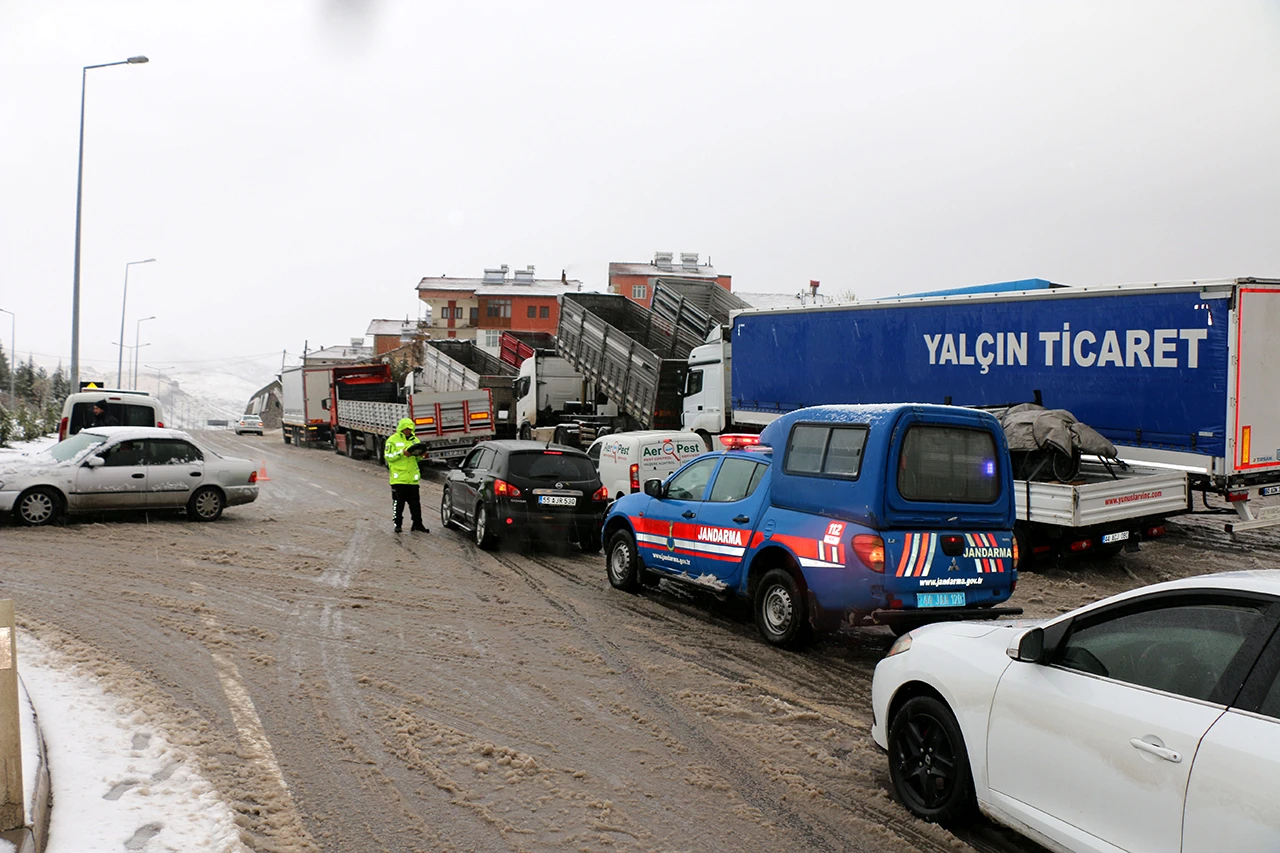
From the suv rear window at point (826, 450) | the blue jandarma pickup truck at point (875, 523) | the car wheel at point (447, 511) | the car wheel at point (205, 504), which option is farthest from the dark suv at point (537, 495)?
the suv rear window at point (826, 450)

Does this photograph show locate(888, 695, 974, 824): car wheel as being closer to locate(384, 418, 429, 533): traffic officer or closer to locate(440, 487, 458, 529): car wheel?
locate(384, 418, 429, 533): traffic officer

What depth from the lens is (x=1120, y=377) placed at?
11.9m

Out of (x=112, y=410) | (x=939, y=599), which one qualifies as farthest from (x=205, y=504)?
(x=939, y=599)

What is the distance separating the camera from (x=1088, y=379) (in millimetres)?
12344

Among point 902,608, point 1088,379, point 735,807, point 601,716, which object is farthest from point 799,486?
point 1088,379

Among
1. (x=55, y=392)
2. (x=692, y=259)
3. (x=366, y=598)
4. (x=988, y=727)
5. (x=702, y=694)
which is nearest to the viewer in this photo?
(x=988, y=727)

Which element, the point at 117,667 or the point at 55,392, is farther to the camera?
the point at 55,392

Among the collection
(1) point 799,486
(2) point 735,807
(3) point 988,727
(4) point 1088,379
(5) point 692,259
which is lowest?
(2) point 735,807

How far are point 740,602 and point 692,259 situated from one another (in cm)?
7093

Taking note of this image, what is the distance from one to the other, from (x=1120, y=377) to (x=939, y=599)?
267 inches

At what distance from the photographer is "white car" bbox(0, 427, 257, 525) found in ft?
41.0

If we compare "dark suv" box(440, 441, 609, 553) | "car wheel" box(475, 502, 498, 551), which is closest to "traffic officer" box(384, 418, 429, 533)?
"dark suv" box(440, 441, 609, 553)

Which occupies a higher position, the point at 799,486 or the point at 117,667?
the point at 799,486

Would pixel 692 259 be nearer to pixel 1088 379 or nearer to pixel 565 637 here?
pixel 1088 379
